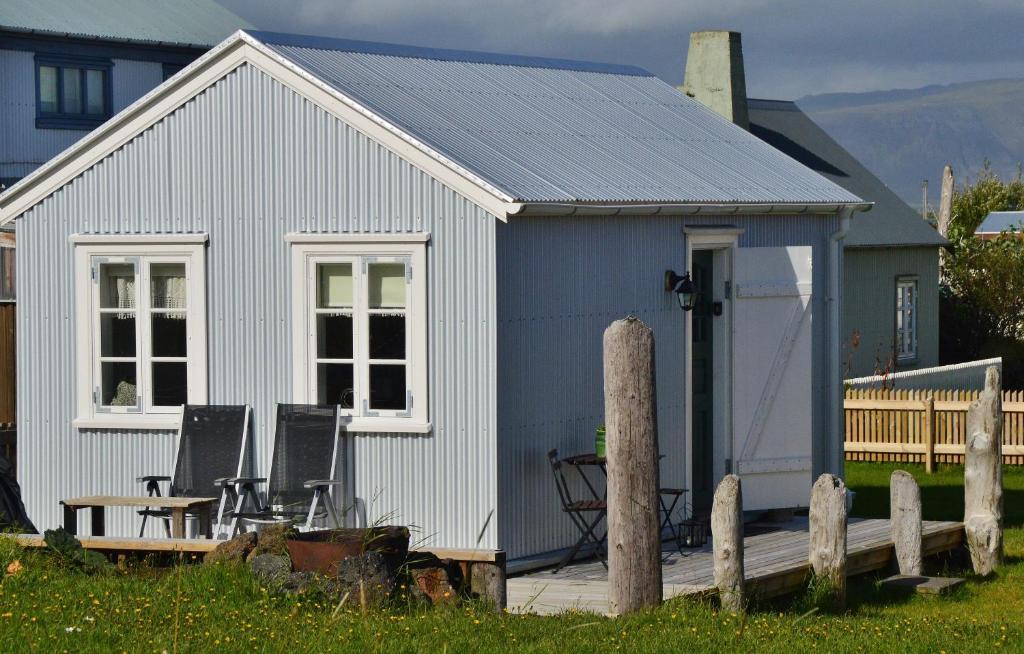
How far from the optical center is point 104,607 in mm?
9703

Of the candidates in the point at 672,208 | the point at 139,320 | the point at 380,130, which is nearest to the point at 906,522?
the point at 672,208

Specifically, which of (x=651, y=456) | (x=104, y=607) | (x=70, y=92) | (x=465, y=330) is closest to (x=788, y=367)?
(x=465, y=330)

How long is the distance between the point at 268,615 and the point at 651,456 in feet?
7.57

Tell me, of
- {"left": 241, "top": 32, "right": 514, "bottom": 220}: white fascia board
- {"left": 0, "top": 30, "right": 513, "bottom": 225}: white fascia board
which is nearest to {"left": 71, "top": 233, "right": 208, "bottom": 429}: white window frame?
{"left": 0, "top": 30, "right": 513, "bottom": 225}: white fascia board

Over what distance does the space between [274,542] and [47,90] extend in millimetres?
27409

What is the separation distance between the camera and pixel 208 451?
13.1 metres

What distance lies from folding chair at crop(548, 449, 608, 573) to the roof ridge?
3.89m

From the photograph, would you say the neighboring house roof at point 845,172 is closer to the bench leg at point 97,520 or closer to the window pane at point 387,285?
the window pane at point 387,285

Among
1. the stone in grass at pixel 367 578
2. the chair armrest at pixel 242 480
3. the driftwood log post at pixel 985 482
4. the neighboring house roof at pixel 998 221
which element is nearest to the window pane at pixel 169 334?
the chair armrest at pixel 242 480

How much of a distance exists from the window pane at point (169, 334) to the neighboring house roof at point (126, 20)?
22943mm

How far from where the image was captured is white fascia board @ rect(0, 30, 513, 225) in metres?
12.2

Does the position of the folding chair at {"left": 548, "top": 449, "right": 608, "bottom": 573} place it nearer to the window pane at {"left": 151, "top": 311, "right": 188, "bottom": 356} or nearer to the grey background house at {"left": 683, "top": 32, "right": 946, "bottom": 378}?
the window pane at {"left": 151, "top": 311, "right": 188, "bottom": 356}

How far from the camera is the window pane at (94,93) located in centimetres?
3666

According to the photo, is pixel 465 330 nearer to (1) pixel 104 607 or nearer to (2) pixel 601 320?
(2) pixel 601 320
